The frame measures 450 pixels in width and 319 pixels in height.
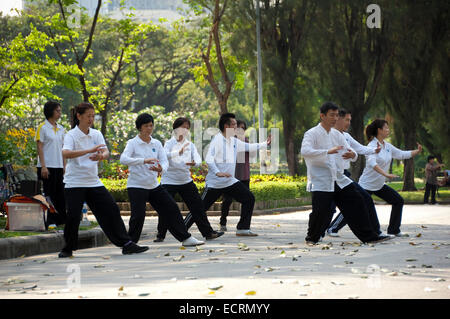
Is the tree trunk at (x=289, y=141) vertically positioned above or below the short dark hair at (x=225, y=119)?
below

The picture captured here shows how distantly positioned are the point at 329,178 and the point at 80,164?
3170 millimetres

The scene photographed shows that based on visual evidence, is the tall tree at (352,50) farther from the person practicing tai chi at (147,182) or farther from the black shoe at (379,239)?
the person practicing tai chi at (147,182)

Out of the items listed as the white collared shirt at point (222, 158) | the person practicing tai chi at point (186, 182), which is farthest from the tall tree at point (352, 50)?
the person practicing tai chi at point (186, 182)

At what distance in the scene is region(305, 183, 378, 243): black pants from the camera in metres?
10.8

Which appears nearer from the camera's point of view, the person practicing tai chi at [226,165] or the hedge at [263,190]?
the person practicing tai chi at [226,165]

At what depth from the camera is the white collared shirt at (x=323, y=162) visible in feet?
35.1

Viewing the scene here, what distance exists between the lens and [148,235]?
14.1 metres

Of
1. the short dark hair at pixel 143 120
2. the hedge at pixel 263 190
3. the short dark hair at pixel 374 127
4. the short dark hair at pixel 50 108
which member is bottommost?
the hedge at pixel 263 190

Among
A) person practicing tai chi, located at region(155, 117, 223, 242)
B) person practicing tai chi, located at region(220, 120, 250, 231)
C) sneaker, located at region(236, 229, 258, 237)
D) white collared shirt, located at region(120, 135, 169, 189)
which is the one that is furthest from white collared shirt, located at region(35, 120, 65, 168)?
person practicing tai chi, located at region(220, 120, 250, 231)

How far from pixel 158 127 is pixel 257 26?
31538 mm

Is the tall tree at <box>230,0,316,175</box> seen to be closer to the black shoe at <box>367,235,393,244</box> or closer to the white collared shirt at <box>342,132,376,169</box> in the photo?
the white collared shirt at <box>342,132,376,169</box>

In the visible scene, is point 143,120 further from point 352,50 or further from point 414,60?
point 414,60
